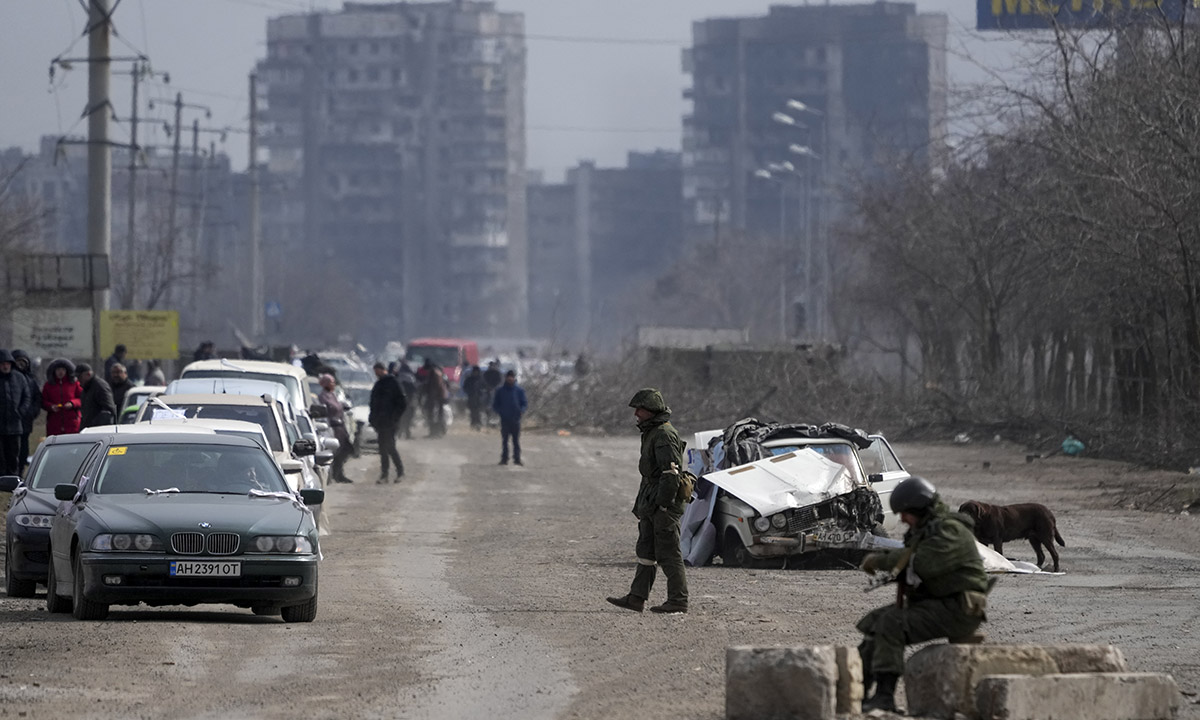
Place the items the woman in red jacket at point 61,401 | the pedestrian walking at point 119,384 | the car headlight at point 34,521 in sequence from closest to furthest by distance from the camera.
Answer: the car headlight at point 34,521 < the woman in red jacket at point 61,401 < the pedestrian walking at point 119,384

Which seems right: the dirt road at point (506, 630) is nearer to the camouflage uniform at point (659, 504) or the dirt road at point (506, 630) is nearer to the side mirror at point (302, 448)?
the camouflage uniform at point (659, 504)

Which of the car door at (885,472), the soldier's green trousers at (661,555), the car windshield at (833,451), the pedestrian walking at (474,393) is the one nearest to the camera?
the soldier's green trousers at (661,555)

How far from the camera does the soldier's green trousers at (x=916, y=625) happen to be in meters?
8.44

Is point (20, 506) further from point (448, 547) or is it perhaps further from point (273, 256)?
point (273, 256)

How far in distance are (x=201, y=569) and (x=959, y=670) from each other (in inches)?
217

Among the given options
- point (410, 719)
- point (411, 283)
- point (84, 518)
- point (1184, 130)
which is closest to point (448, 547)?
point (84, 518)

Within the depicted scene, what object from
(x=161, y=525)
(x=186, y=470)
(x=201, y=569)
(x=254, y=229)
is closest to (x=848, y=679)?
(x=201, y=569)

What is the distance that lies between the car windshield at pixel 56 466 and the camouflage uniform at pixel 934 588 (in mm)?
8099

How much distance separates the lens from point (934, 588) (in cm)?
846

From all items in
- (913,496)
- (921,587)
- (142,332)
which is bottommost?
(921,587)

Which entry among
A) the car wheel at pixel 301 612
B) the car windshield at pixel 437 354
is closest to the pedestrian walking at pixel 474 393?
the car windshield at pixel 437 354

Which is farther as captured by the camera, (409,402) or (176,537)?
(409,402)

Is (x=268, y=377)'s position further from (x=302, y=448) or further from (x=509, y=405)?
(x=509, y=405)

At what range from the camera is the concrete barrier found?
8312 mm
